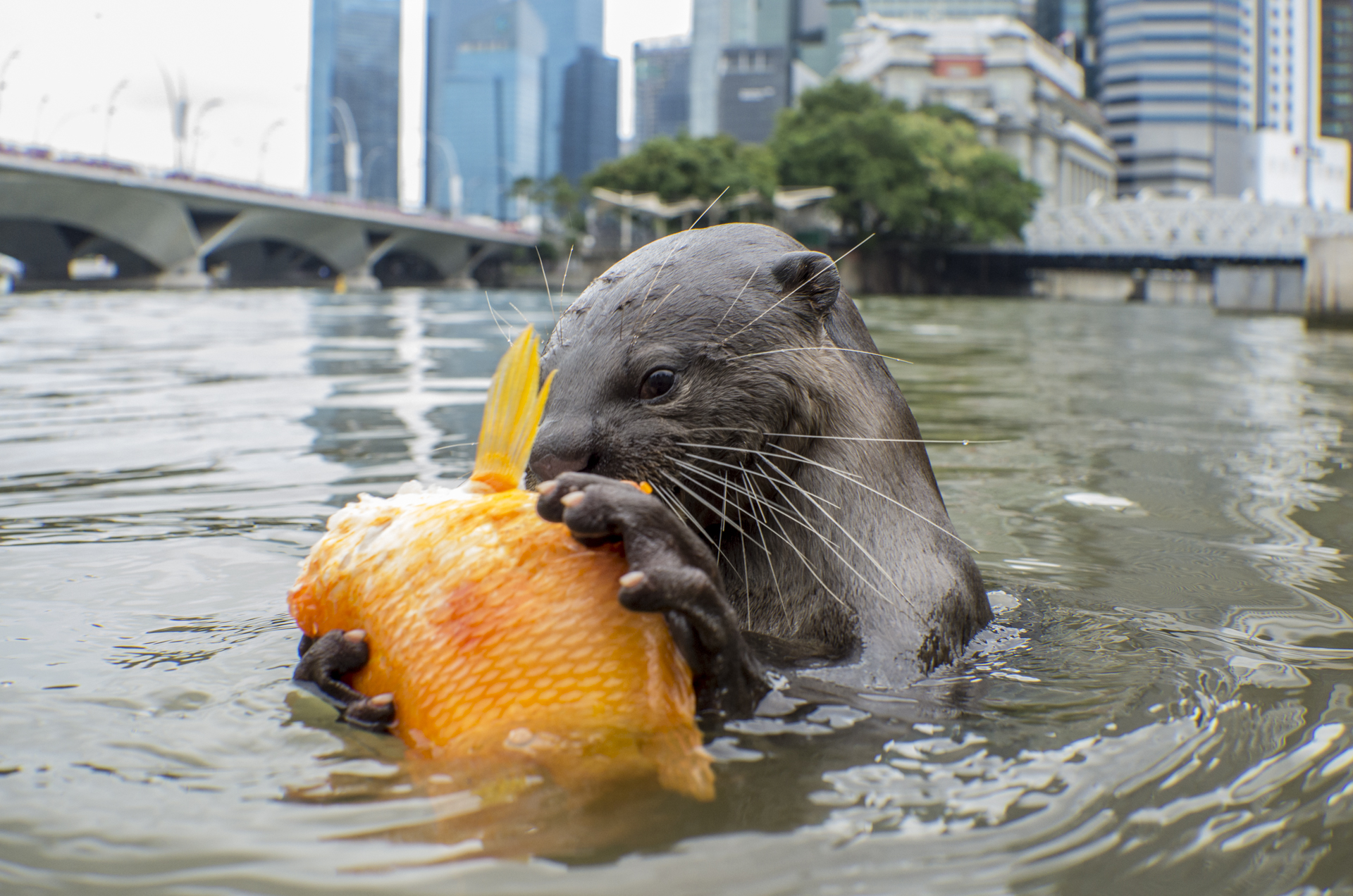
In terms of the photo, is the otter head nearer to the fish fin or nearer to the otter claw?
the fish fin

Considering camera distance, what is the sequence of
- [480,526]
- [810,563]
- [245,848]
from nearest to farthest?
[245,848] < [480,526] < [810,563]

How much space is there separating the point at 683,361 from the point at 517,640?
2.79 feet

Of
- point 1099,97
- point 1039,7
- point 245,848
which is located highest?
point 1039,7

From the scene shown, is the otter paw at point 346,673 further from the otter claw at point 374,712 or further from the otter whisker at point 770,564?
the otter whisker at point 770,564

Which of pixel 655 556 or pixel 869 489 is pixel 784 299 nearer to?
pixel 869 489

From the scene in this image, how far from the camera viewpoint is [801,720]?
2.28 meters

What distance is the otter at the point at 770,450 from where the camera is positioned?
2.45 meters

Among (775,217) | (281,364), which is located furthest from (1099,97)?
(281,364)

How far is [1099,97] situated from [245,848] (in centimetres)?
16962

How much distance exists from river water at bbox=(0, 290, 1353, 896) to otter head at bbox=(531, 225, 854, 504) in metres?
0.62

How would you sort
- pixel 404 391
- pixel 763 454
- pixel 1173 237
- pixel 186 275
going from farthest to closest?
1. pixel 1173 237
2. pixel 186 275
3. pixel 404 391
4. pixel 763 454

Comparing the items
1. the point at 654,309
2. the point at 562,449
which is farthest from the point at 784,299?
the point at 562,449

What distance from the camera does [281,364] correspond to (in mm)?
12219

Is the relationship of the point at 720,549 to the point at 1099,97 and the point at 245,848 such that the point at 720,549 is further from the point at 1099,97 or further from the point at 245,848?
the point at 1099,97
